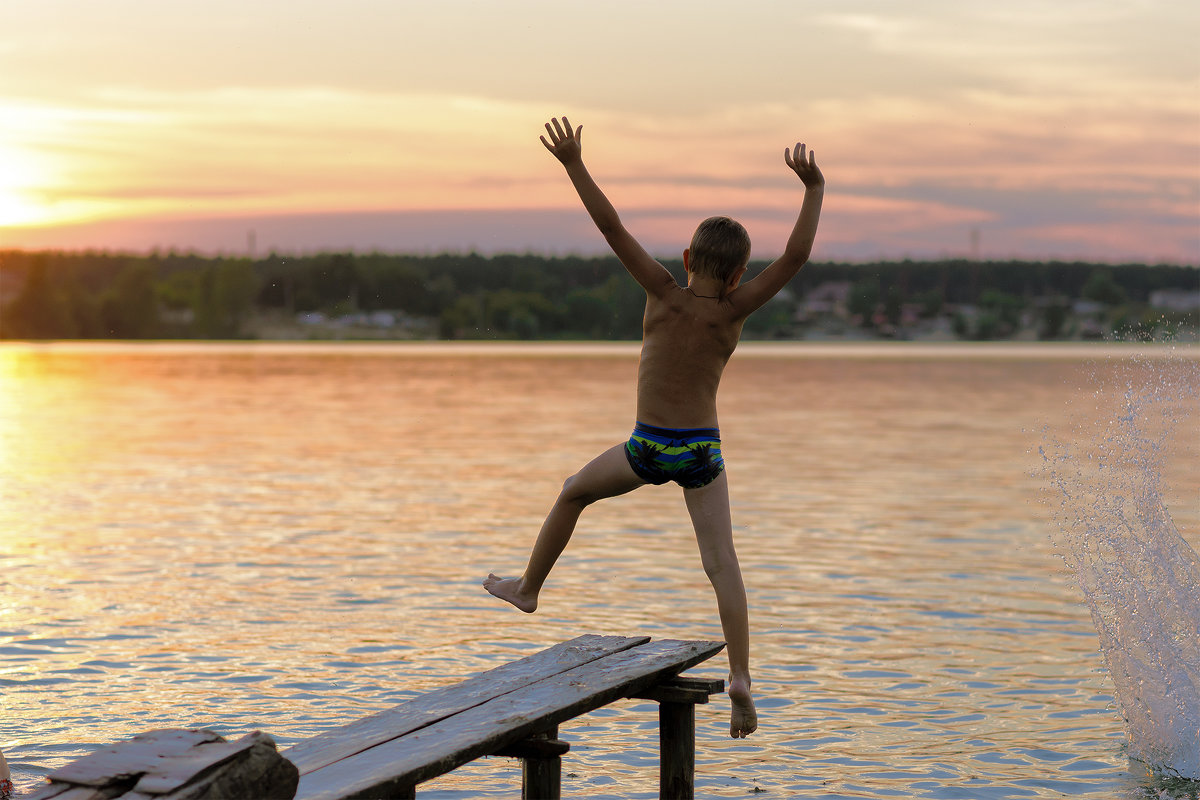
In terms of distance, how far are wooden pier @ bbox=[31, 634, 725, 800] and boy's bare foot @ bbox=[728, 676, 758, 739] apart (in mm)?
373

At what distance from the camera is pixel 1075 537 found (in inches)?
685

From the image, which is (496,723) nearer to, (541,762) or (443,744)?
(443,744)

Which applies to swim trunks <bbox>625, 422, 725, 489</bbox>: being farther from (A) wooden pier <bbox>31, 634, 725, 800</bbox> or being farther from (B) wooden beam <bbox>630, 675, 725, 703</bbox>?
(B) wooden beam <bbox>630, 675, 725, 703</bbox>

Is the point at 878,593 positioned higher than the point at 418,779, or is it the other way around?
the point at 418,779

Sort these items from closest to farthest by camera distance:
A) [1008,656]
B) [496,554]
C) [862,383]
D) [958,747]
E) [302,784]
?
[302,784], [958,747], [1008,656], [496,554], [862,383]

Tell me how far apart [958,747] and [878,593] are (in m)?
4.78

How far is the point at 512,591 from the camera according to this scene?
709 centimetres

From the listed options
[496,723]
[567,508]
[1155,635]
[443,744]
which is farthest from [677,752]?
[1155,635]

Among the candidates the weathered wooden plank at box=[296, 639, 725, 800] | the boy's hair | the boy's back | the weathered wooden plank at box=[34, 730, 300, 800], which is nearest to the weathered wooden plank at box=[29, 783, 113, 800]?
the weathered wooden plank at box=[34, 730, 300, 800]

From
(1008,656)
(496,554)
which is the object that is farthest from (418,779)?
(496,554)

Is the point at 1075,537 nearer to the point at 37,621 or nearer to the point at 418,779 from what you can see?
the point at 37,621

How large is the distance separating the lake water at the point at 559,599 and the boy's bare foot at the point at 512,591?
4.80ft

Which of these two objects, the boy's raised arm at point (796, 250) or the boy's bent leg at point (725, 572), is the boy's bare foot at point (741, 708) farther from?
the boy's raised arm at point (796, 250)

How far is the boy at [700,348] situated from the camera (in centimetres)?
631
